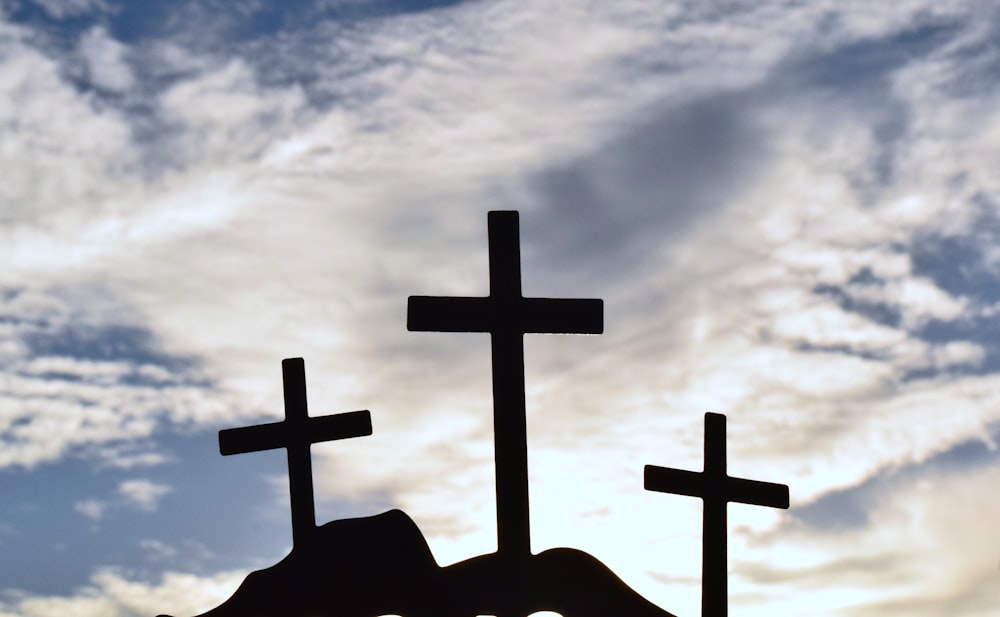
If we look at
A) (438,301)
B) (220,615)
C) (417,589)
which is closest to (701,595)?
(417,589)

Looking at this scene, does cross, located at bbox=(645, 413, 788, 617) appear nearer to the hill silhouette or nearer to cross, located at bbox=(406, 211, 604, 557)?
the hill silhouette

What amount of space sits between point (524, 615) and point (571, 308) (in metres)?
1.99

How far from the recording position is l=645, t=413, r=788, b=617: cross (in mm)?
7656

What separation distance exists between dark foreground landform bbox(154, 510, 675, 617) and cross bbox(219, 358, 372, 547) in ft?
1.18

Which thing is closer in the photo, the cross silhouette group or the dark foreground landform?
the dark foreground landform

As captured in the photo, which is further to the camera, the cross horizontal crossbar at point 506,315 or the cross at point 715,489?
the cross at point 715,489

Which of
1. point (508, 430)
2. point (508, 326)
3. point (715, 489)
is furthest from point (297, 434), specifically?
point (715, 489)

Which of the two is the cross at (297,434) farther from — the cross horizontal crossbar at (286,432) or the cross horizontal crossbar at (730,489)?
the cross horizontal crossbar at (730,489)

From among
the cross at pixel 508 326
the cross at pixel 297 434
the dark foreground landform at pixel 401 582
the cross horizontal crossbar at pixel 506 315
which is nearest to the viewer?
the dark foreground landform at pixel 401 582

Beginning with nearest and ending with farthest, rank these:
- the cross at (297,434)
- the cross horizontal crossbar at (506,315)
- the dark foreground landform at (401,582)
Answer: the dark foreground landform at (401,582) → the cross horizontal crossbar at (506,315) → the cross at (297,434)

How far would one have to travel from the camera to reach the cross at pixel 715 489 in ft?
25.1

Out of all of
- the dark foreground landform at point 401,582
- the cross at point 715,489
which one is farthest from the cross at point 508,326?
the cross at point 715,489

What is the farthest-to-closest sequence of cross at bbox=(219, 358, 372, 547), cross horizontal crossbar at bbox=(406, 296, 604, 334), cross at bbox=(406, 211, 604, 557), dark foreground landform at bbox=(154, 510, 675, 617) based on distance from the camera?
cross at bbox=(219, 358, 372, 547), cross horizontal crossbar at bbox=(406, 296, 604, 334), cross at bbox=(406, 211, 604, 557), dark foreground landform at bbox=(154, 510, 675, 617)

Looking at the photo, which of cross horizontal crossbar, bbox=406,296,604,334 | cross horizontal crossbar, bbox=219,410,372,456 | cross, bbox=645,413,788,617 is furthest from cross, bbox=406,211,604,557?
cross, bbox=645,413,788,617
